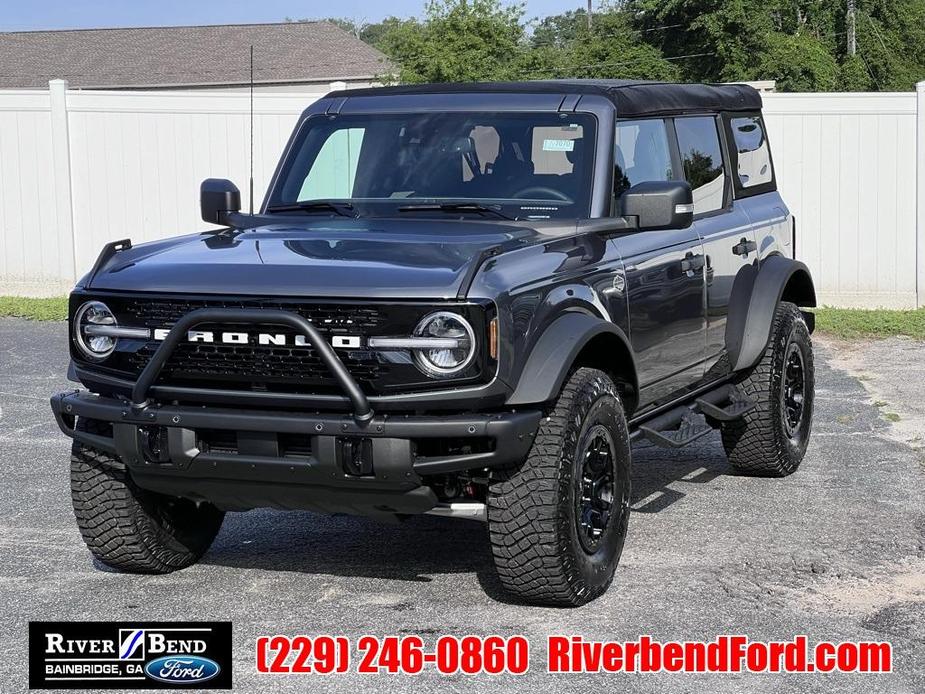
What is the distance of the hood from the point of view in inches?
196

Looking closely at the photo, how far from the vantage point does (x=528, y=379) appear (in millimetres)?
5062

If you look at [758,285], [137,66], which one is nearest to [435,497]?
[758,285]

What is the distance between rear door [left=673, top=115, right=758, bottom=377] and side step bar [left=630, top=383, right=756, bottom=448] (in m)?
Result: 0.17

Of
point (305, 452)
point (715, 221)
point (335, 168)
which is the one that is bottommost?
point (305, 452)

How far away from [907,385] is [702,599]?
5701mm

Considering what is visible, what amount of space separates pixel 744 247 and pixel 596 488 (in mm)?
2333

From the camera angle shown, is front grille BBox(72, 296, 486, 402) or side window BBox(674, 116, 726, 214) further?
side window BBox(674, 116, 726, 214)

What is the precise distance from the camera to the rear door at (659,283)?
6.15 meters

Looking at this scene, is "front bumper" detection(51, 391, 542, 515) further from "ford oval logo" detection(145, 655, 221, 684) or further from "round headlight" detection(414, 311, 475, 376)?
"ford oval logo" detection(145, 655, 221, 684)

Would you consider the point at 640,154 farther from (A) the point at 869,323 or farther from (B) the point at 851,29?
A: (B) the point at 851,29

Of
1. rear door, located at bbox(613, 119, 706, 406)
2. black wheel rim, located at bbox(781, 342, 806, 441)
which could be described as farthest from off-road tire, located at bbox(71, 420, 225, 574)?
black wheel rim, located at bbox(781, 342, 806, 441)

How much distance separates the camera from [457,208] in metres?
6.17

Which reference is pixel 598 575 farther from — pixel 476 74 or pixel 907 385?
pixel 476 74

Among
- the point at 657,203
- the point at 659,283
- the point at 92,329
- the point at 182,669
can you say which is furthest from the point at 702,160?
the point at 182,669
